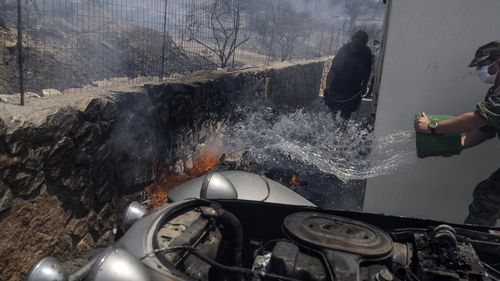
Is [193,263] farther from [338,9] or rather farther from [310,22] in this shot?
[338,9]

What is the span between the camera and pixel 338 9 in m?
29.3

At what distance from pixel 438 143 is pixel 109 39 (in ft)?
27.0

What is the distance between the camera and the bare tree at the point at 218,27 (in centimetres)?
1013

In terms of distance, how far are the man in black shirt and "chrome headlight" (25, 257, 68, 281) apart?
6.89m

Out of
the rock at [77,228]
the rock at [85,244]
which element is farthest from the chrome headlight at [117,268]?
the rock at [85,244]

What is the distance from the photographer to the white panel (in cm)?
468

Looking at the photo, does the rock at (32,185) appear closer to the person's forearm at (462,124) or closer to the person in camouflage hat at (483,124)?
the person in camouflage hat at (483,124)

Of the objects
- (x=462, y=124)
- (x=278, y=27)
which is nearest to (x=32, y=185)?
(x=462, y=124)

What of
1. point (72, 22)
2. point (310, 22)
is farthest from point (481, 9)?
point (310, 22)

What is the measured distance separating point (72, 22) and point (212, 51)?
11.7 feet

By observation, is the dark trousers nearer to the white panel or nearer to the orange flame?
the white panel

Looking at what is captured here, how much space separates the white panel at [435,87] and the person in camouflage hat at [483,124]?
1.95ft

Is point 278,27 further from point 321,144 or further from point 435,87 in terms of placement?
point 435,87

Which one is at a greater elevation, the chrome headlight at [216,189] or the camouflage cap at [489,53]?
the camouflage cap at [489,53]
